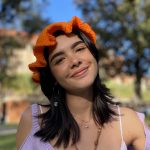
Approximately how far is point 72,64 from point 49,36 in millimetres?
182

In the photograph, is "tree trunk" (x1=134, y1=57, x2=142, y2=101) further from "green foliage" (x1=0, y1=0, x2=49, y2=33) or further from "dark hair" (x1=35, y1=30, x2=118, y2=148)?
"dark hair" (x1=35, y1=30, x2=118, y2=148)

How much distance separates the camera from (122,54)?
97.7ft

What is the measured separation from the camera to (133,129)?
7.99 feet

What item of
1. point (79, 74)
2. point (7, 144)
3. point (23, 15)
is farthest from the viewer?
point (23, 15)

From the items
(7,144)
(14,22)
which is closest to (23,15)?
(14,22)

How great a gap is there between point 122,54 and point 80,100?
27.5 m

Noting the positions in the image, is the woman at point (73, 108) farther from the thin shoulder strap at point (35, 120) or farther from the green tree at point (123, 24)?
the green tree at point (123, 24)

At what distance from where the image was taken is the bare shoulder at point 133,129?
2422 mm

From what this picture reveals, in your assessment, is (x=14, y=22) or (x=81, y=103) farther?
(x=14, y=22)

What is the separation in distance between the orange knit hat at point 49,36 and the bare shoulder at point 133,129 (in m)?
0.43

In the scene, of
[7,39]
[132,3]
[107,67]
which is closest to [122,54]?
[107,67]

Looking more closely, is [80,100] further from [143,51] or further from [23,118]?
[143,51]

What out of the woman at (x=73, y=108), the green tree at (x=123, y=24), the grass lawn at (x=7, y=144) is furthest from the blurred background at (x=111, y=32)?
the woman at (x=73, y=108)

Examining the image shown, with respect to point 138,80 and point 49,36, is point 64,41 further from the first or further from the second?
point 138,80
